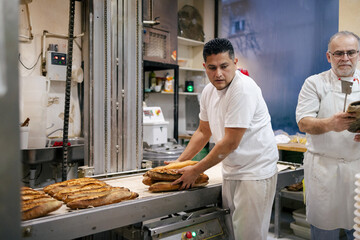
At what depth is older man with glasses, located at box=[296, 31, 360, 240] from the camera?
229 centimetres

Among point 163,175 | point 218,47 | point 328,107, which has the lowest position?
point 163,175

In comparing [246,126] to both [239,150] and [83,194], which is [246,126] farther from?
[83,194]

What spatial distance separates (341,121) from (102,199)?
1527 mm

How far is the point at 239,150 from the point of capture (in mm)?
1994

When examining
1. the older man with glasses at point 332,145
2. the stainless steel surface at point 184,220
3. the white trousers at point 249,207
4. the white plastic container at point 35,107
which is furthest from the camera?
the white plastic container at point 35,107

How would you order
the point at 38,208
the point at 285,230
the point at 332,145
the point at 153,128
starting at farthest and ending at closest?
the point at 285,230, the point at 153,128, the point at 332,145, the point at 38,208

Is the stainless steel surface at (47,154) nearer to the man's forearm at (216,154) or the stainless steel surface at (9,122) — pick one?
the man's forearm at (216,154)

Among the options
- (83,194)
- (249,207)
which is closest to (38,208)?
(83,194)

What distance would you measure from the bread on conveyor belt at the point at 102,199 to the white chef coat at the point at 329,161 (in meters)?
1.42

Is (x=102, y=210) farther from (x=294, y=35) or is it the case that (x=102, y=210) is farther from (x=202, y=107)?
(x=294, y=35)

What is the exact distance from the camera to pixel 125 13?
2.31 metres

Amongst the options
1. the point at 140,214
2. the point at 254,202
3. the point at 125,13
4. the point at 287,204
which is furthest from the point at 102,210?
the point at 287,204

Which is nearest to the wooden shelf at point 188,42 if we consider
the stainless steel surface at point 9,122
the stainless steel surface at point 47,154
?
the stainless steel surface at point 47,154

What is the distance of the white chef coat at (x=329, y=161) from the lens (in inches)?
90.6
